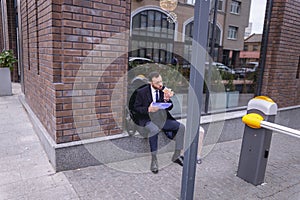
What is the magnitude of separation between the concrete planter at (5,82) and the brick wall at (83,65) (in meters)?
5.17

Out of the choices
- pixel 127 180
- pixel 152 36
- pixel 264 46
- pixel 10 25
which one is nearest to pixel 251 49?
pixel 264 46

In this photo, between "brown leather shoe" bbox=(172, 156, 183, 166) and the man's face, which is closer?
the man's face

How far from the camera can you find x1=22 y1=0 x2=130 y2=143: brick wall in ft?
9.77

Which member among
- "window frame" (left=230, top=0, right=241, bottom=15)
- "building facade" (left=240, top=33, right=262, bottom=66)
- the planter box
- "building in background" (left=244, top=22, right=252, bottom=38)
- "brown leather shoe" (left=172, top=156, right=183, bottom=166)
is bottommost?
"brown leather shoe" (left=172, top=156, right=183, bottom=166)

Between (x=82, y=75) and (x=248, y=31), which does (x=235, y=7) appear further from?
(x=82, y=75)

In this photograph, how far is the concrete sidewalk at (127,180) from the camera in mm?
2777

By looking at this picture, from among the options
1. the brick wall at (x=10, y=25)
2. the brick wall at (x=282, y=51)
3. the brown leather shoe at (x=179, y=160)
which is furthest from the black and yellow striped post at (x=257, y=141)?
the brick wall at (x=10, y=25)

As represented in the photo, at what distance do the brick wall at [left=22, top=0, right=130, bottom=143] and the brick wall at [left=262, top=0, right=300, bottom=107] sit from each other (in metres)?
3.44

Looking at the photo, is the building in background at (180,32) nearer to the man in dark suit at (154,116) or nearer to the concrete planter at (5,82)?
the man in dark suit at (154,116)

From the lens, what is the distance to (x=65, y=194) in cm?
272

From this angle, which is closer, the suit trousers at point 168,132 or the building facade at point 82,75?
the building facade at point 82,75

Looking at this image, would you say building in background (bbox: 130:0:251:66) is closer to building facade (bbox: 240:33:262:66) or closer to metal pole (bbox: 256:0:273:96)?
building facade (bbox: 240:33:262:66)

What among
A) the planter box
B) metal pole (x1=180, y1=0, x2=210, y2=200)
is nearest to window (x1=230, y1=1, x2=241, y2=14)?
the planter box

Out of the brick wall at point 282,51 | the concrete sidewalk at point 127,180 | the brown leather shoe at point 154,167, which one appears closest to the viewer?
the concrete sidewalk at point 127,180
